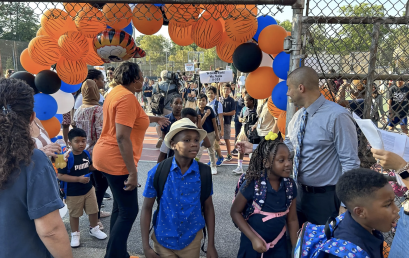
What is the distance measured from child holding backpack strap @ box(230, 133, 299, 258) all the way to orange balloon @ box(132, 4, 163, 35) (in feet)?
7.07

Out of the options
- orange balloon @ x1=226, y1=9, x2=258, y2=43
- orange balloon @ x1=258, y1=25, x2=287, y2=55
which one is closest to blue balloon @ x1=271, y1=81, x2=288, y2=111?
orange balloon @ x1=258, y1=25, x2=287, y2=55

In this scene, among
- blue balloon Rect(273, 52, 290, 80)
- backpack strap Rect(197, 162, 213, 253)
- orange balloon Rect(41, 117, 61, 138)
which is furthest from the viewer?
orange balloon Rect(41, 117, 61, 138)

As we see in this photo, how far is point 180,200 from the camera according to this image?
235 centimetres

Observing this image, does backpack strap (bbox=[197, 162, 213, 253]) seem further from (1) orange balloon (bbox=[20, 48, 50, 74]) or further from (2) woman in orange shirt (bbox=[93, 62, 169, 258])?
(1) orange balloon (bbox=[20, 48, 50, 74])

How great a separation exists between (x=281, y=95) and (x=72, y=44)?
282 centimetres

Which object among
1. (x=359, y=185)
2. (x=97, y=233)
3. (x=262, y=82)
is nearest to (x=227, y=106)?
(x=262, y=82)

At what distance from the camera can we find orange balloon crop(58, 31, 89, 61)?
4.03 metres

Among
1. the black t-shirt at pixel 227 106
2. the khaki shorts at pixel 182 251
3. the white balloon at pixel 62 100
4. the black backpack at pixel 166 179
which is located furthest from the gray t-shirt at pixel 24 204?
the black t-shirt at pixel 227 106

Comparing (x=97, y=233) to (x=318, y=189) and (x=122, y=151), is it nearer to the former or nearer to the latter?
(x=122, y=151)

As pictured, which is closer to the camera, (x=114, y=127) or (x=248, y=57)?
(x=114, y=127)

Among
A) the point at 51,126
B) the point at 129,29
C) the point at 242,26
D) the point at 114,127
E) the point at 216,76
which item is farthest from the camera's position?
the point at 216,76

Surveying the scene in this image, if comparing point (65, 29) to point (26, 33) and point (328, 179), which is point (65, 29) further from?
point (26, 33)

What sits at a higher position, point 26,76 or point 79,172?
point 26,76

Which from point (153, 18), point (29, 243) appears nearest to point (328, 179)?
point (29, 243)
